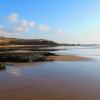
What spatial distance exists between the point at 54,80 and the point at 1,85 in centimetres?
291

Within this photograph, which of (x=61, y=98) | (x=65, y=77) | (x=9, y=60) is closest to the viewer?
(x=61, y=98)

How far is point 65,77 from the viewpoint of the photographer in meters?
14.0

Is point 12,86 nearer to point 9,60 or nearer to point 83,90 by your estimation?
point 83,90

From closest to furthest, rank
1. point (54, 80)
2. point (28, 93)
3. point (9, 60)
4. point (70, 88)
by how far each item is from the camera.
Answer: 1. point (28, 93)
2. point (70, 88)
3. point (54, 80)
4. point (9, 60)

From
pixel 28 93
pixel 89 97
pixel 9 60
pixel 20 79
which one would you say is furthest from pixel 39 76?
pixel 9 60

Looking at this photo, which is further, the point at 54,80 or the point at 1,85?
the point at 54,80

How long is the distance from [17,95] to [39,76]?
4.30 m

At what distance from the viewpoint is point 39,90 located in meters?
10.9

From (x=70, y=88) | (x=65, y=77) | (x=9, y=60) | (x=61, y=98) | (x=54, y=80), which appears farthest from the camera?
(x=9, y=60)

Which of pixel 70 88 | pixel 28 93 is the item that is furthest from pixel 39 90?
pixel 70 88

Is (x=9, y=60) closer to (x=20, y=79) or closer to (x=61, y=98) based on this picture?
(x=20, y=79)

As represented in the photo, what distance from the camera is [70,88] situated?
11.3 meters

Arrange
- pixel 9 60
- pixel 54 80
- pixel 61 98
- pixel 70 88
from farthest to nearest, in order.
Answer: pixel 9 60, pixel 54 80, pixel 70 88, pixel 61 98

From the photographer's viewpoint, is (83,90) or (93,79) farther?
(93,79)
